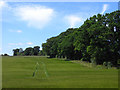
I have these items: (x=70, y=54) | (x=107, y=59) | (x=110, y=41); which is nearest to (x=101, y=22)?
(x=110, y=41)

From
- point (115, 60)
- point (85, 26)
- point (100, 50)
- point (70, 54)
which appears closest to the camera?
point (100, 50)

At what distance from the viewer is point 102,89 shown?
21.3 m

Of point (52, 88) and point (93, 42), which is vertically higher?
point (93, 42)

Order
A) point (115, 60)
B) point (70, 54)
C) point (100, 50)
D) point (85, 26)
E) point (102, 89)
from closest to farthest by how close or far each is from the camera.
Answer: point (102, 89) → point (100, 50) → point (115, 60) → point (85, 26) → point (70, 54)

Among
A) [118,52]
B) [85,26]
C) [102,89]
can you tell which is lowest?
[102,89]

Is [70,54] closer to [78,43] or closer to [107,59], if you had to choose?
[78,43]

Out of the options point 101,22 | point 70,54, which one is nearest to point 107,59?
point 101,22

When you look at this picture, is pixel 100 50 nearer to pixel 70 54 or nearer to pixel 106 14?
pixel 106 14

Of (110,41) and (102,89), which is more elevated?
(110,41)

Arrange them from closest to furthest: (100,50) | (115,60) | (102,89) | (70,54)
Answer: (102,89)
(100,50)
(115,60)
(70,54)

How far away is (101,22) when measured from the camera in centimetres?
6769

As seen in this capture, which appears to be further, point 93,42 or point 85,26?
point 85,26

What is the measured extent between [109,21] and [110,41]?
732cm

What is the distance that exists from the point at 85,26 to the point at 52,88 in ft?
180
